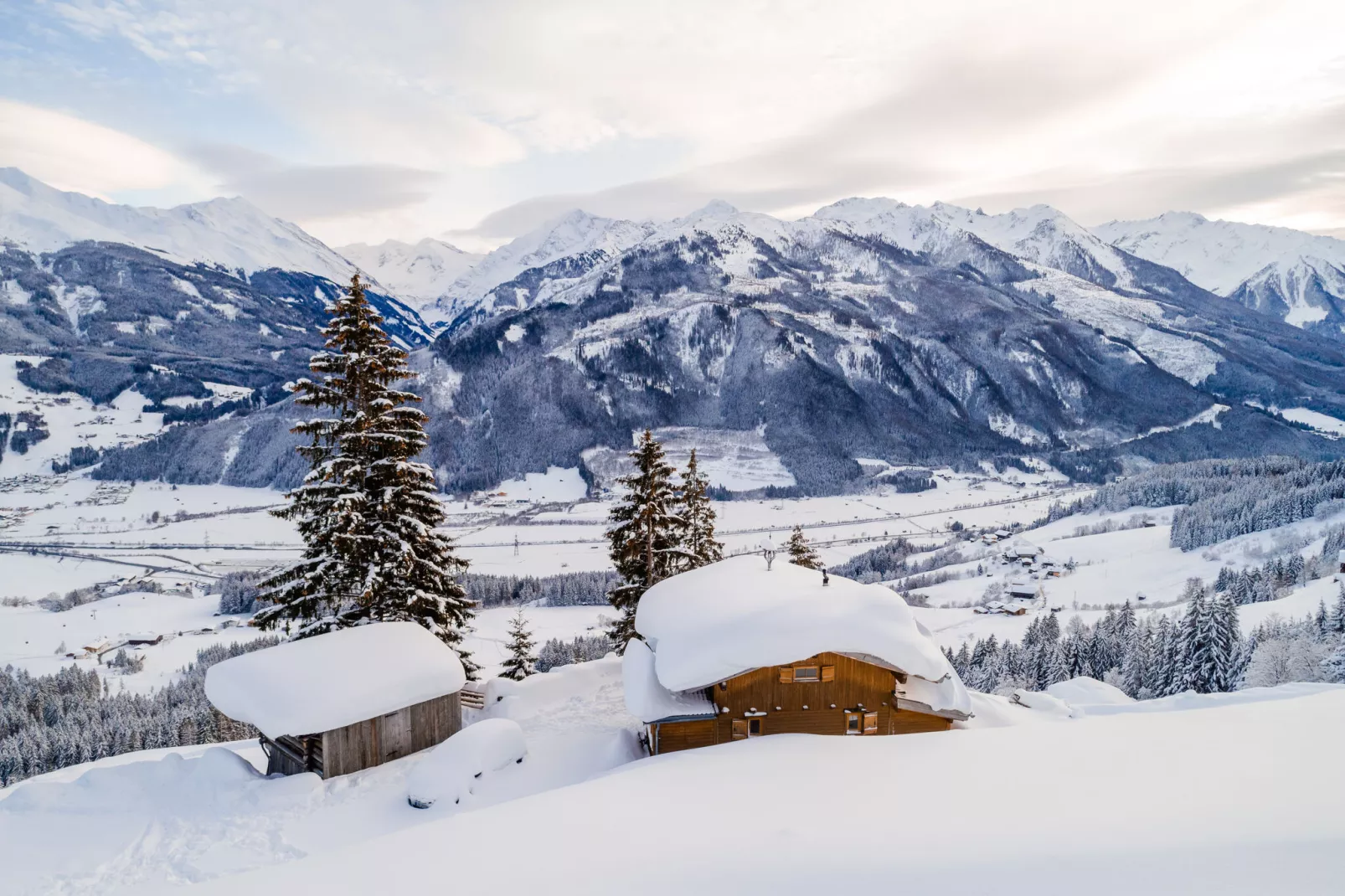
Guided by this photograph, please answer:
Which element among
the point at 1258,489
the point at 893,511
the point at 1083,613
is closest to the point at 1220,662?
the point at 1083,613

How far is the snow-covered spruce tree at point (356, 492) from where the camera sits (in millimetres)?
19109

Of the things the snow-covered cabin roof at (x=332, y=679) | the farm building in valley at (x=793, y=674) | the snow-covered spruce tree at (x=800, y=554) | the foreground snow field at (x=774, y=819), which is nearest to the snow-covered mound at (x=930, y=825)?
the foreground snow field at (x=774, y=819)

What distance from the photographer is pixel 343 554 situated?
19531mm

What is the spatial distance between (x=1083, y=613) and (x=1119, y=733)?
6456 centimetres

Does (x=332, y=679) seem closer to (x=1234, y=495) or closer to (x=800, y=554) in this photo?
(x=800, y=554)

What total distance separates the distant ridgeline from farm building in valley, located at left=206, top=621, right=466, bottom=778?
99.6 metres

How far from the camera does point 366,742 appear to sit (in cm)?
1811

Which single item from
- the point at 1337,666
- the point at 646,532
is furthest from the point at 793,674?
the point at 1337,666

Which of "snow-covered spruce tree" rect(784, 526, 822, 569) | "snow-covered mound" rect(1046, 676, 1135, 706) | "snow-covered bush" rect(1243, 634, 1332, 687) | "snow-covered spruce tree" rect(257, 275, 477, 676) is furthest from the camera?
"snow-covered spruce tree" rect(784, 526, 822, 569)

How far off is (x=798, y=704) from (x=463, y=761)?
9.34m

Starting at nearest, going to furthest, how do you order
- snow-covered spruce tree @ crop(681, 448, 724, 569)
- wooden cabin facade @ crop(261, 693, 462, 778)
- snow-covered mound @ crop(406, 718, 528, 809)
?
snow-covered mound @ crop(406, 718, 528, 809) < wooden cabin facade @ crop(261, 693, 462, 778) < snow-covered spruce tree @ crop(681, 448, 724, 569)

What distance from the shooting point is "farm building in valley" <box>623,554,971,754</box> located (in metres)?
18.0

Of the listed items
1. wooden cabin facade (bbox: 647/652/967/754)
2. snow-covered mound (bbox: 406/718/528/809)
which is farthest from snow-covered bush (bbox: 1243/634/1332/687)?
snow-covered mound (bbox: 406/718/528/809)

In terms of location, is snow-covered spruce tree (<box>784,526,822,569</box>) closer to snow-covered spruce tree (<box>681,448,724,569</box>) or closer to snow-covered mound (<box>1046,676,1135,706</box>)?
snow-covered spruce tree (<box>681,448,724,569</box>)
